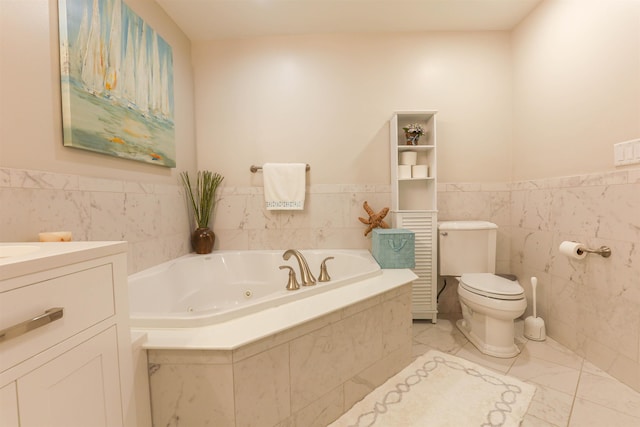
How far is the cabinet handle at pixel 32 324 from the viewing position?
0.46 meters

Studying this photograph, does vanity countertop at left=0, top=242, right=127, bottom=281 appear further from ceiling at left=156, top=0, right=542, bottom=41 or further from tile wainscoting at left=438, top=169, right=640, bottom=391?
tile wainscoting at left=438, top=169, right=640, bottom=391

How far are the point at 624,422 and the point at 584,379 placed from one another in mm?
286

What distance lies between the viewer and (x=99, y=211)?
1.30 metres

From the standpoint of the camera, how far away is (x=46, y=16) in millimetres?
1061

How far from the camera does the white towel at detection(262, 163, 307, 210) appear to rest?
212 centimetres

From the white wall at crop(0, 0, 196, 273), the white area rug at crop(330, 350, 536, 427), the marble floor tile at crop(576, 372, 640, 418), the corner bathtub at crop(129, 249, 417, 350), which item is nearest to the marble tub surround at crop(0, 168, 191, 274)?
the white wall at crop(0, 0, 196, 273)

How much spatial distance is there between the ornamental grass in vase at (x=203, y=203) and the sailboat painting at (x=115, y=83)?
0.33m

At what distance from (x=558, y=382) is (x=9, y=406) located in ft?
6.74

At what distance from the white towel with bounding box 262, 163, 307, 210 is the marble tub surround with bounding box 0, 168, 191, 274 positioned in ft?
2.23

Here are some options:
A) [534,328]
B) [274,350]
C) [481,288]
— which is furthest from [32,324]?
[534,328]

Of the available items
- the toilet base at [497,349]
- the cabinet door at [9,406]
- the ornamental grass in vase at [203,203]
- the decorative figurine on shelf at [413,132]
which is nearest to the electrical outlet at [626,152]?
the decorative figurine on shelf at [413,132]

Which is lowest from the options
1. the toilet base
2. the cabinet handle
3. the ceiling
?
the toilet base

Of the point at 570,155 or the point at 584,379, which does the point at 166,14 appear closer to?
the point at 570,155

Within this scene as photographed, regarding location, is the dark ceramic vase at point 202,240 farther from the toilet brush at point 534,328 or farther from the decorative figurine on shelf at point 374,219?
the toilet brush at point 534,328
